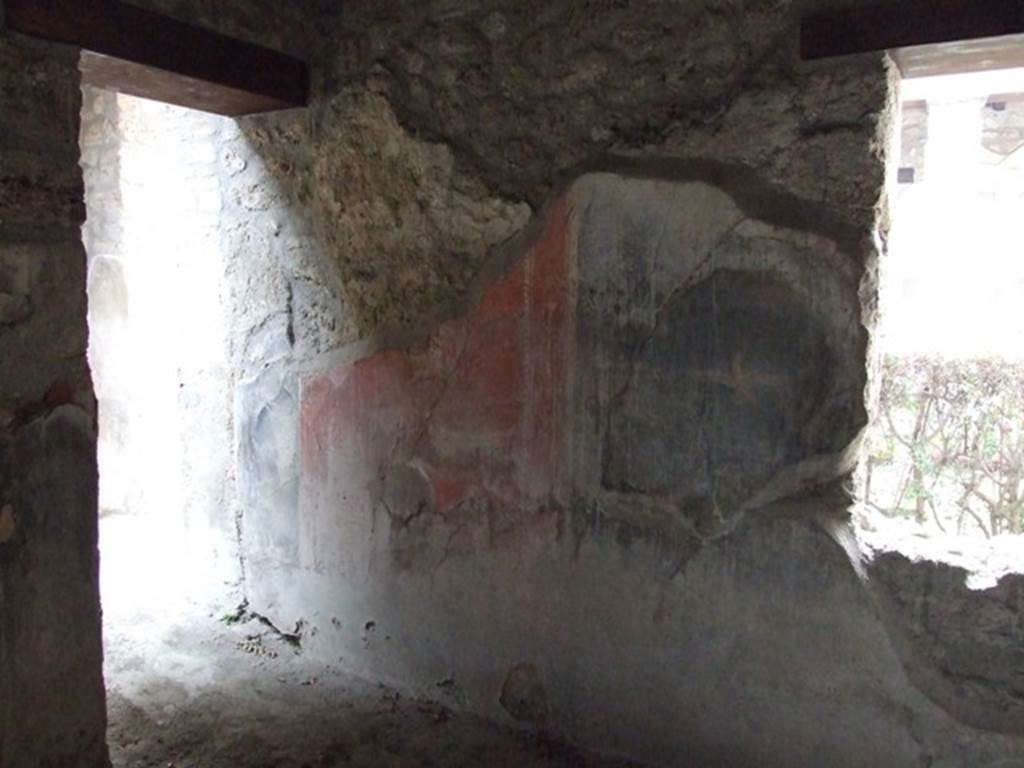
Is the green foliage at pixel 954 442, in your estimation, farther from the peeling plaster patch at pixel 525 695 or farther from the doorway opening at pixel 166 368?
the doorway opening at pixel 166 368

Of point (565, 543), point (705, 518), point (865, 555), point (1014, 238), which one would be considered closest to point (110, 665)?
point (565, 543)

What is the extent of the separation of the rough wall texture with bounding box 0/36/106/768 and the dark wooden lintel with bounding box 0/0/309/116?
0.05 metres

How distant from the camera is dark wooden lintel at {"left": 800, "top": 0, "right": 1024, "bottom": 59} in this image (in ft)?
4.23

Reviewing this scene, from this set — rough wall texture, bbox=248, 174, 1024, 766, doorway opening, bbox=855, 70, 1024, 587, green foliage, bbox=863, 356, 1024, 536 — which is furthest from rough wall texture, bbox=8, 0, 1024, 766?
green foliage, bbox=863, 356, 1024, 536

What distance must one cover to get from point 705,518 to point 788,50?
2.89 ft

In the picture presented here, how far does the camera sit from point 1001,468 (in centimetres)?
319

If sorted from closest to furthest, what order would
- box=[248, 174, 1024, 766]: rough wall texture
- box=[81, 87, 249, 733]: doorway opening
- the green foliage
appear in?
box=[248, 174, 1024, 766]: rough wall texture → box=[81, 87, 249, 733]: doorway opening → the green foliage

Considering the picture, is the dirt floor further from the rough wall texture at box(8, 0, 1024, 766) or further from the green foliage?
the green foliage

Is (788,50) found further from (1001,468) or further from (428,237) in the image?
(1001,468)

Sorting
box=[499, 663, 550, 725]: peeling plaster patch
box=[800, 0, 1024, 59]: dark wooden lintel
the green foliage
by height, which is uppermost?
box=[800, 0, 1024, 59]: dark wooden lintel

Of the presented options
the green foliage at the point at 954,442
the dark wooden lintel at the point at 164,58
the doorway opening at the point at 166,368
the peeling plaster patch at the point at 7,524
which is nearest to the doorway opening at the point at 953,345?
the green foliage at the point at 954,442

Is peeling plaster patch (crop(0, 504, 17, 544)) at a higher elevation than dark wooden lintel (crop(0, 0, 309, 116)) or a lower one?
lower

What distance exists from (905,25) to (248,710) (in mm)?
1929

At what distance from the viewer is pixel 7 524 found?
54.1 inches
